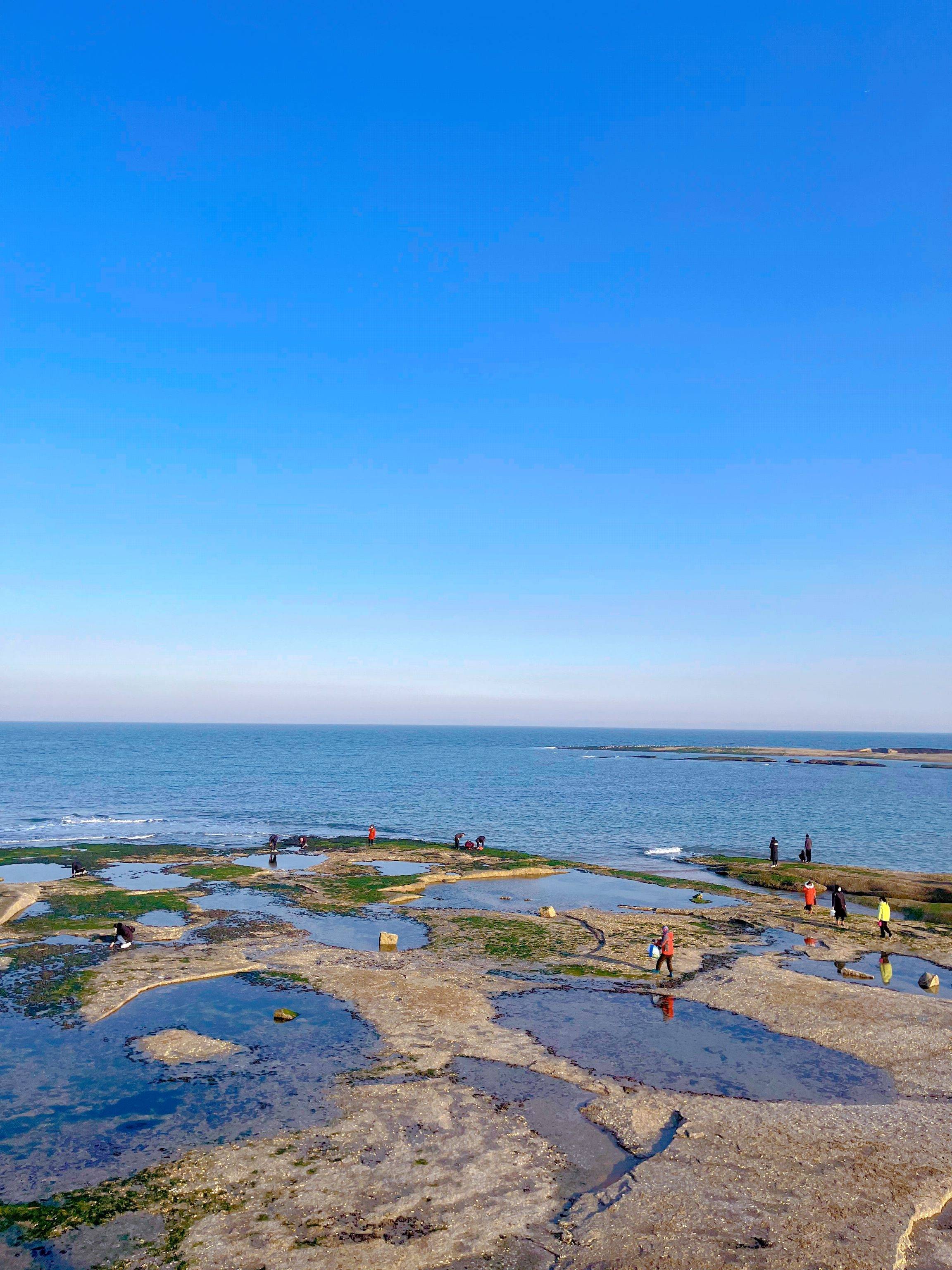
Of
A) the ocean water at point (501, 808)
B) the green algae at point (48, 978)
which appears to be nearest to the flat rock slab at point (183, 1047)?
the green algae at point (48, 978)

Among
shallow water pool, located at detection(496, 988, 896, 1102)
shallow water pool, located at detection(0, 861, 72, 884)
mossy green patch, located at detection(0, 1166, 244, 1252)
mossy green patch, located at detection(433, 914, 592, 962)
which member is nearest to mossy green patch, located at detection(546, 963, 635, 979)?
mossy green patch, located at detection(433, 914, 592, 962)

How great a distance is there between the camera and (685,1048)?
24.2 m

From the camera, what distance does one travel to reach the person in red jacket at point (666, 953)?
105 feet

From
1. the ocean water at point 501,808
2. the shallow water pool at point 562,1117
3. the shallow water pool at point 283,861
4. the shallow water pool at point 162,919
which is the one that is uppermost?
the shallow water pool at point 562,1117

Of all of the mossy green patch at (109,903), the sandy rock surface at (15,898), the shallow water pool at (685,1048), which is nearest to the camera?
the shallow water pool at (685,1048)

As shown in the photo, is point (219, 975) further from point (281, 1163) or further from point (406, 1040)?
point (281, 1163)

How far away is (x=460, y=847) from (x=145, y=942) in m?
32.5

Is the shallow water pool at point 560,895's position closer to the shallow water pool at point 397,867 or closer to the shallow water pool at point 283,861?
the shallow water pool at point 397,867

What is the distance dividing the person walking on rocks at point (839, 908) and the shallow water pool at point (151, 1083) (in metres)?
28.4

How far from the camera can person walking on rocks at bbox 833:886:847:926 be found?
136ft

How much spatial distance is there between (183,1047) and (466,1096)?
925 cm

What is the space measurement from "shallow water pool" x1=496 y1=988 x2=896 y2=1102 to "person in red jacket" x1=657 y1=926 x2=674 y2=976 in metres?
2.79

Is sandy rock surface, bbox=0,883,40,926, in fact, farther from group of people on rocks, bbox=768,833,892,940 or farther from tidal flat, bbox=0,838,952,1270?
group of people on rocks, bbox=768,833,892,940

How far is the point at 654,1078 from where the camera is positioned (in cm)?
2178
